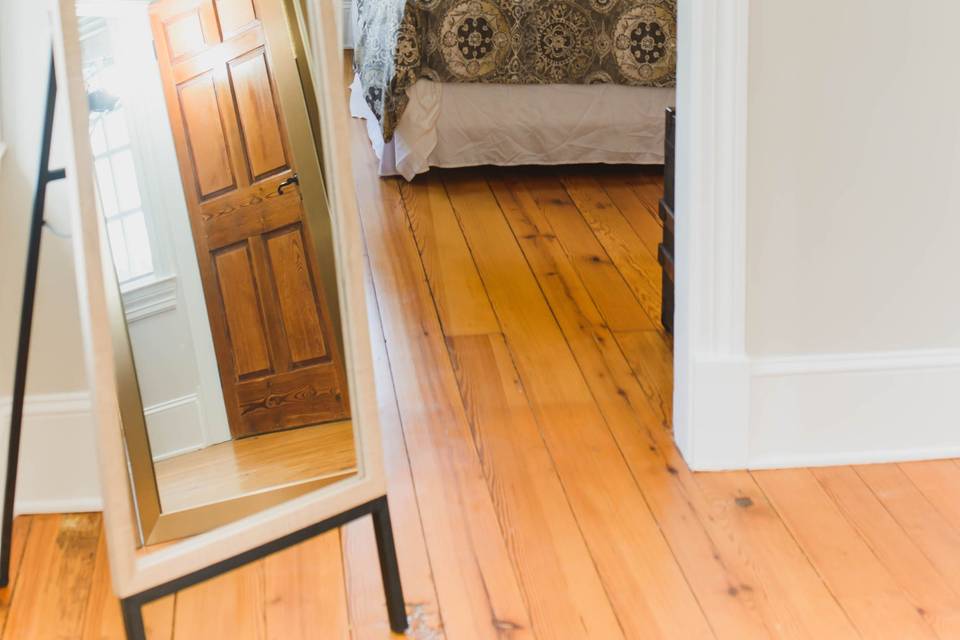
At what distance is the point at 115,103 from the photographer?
1655mm

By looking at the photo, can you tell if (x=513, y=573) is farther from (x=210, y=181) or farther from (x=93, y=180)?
(x=93, y=180)

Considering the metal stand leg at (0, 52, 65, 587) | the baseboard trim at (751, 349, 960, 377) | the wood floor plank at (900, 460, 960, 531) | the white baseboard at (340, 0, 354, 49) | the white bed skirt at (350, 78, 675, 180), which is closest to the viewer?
the metal stand leg at (0, 52, 65, 587)

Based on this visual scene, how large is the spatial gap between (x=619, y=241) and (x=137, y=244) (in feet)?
7.30

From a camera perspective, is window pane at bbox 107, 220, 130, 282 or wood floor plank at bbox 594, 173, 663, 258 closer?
window pane at bbox 107, 220, 130, 282

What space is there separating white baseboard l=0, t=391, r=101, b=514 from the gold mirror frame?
25.3 inches

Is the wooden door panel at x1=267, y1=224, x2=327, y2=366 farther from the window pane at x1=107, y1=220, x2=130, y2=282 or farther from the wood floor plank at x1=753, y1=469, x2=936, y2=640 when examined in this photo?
the wood floor plank at x1=753, y1=469, x2=936, y2=640

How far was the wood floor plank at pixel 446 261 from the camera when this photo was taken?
10.5 feet

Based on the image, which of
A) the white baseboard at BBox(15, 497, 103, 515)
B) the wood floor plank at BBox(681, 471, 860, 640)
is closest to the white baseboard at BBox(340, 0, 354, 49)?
the white baseboard at BBox(15, 497, 103, 515)

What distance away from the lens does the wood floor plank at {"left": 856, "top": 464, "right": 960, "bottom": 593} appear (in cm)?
212

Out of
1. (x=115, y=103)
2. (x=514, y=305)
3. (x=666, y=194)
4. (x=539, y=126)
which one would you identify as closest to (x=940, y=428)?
(x=666, y=194)

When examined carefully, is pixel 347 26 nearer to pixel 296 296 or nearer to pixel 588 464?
pixel 588 464

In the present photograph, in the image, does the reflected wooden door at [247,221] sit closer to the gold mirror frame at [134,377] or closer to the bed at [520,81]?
the gold mirror frame at [134,377]

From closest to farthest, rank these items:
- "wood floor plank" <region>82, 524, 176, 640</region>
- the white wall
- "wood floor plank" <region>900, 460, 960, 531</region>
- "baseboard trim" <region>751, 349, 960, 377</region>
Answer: "wood floor plank" <region>82, 524, 176, 640</region> < the white wall < "wood floor plank" <region>900, 460, 960, 531</region> < "baseboard trim" <region>751, 349, 960, 377</region>

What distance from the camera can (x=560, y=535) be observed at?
2213mm
